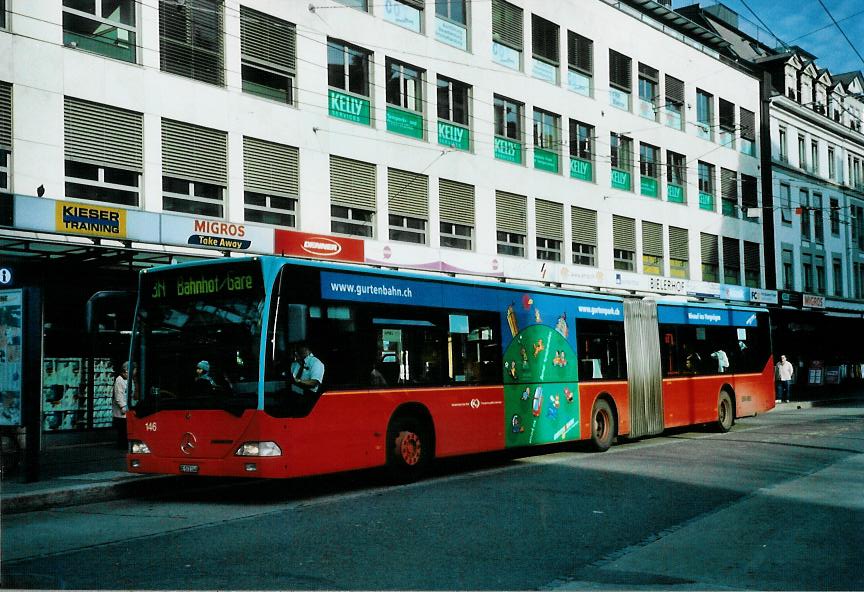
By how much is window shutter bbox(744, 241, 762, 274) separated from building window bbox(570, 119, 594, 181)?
12.9 meters

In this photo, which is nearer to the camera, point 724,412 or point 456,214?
point 724,412

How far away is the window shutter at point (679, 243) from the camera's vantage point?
127 feet

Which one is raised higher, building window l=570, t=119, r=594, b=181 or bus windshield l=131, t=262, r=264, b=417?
building window l=570, t=119, r=594, b=181

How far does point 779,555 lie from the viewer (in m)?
7.94

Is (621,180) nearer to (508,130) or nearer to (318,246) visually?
(508,130)

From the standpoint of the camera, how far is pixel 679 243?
39156 millimetres

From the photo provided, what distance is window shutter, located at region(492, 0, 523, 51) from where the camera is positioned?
97.9 feet

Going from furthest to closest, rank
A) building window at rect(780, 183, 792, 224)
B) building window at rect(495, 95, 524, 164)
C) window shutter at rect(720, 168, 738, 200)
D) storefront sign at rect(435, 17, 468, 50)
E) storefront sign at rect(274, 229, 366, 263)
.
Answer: building window at rect(780, 183, 792, 224) < window shutter at rect(720, 168, 738, 200) < building window at rect(495, 95, 524, 164) < storefront sign at rect(435, 17, 468, 50) < storefront sign at rect(274, 229, 366, 263)

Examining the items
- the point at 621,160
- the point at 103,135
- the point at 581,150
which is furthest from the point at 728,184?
the point at 103,135

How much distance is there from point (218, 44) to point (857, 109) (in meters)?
46.9

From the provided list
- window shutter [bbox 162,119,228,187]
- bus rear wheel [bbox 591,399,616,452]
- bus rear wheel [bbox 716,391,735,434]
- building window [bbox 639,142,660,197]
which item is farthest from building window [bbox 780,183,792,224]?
window shutter [bbox 162,119,228,187]

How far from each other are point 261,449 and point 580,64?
84.4 ft

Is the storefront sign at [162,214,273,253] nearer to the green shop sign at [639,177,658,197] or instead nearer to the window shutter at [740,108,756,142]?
the green shop sign at [639,177,658,197]

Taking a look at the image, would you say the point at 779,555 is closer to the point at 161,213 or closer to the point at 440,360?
the point at 440,360
